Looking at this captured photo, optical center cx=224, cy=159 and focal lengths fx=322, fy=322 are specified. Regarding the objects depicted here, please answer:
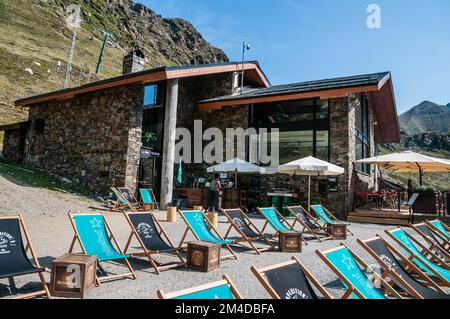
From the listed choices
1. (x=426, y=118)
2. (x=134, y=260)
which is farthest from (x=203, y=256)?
(x=426, y=118)

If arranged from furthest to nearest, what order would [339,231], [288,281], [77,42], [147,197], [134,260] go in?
[77,42] < [147,197] < [339,231] < [134,260] < [288,281]

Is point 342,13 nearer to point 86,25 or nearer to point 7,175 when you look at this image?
point 7,175

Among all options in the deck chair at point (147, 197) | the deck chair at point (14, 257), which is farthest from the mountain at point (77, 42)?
the deck chair at point (14, 257)

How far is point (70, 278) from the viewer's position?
3.21 meters

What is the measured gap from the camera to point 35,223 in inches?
279

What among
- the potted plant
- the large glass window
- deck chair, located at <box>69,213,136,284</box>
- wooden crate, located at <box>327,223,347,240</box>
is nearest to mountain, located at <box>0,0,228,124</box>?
the large glass window

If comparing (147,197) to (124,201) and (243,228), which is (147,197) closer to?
(124,201)

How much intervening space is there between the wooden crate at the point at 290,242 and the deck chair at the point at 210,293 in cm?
398

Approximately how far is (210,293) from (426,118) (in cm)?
14241

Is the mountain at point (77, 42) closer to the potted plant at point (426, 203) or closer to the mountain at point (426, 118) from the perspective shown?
the potted plant at point (426, 203)

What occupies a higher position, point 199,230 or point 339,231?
point 199,230

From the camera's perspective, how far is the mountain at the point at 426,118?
11070 centimetres

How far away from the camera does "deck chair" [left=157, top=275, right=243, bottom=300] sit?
1.82 m
